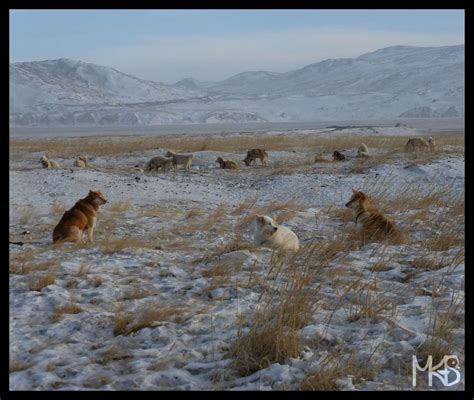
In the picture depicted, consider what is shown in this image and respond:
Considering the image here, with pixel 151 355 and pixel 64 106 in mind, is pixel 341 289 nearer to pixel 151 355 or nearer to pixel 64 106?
pixel 151 355

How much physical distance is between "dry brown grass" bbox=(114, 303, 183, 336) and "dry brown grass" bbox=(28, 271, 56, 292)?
1.33m

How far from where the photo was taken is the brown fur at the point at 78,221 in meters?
8.42

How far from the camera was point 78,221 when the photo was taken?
859cm

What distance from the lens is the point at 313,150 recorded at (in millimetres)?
27297

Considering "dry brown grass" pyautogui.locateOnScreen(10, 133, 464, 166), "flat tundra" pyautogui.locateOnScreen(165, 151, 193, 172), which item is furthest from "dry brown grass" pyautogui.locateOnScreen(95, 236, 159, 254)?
"dry brown grass" pyautogui.locateOnScreen(10, 133, 464, 166)

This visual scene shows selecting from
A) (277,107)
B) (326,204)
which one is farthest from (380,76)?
(326,204)

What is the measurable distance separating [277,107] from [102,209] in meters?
162

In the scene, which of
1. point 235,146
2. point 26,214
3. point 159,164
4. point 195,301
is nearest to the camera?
point 195,301

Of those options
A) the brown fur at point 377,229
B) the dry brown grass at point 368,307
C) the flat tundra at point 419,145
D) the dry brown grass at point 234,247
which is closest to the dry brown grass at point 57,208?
the dry brown grass at point 234,247

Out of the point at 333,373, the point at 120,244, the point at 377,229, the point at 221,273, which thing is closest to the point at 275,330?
the point at 333,373

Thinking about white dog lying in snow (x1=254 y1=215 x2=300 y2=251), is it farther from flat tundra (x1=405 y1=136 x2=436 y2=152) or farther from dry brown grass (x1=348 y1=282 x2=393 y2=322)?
flat tundra (x1=405 y1=136 x2=436 y2=152)

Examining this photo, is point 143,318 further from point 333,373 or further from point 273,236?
point 273,236

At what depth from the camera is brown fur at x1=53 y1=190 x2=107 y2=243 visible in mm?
8422

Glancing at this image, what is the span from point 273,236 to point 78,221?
314 centimetres
